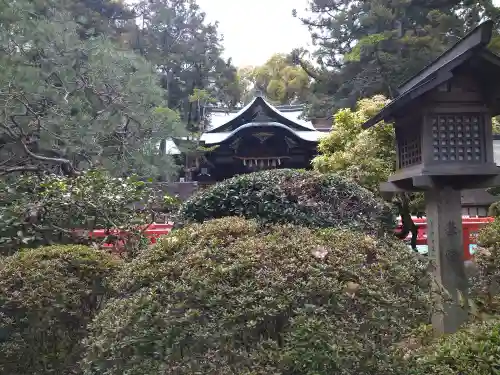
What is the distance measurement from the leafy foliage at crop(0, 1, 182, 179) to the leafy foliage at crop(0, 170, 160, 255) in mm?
1638

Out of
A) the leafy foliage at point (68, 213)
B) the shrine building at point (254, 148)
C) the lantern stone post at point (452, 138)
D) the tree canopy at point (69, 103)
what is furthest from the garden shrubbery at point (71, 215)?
the shrine building at point (254, 148)

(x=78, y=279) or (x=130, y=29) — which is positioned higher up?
(x=130, y=29)

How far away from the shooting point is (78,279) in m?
2.62

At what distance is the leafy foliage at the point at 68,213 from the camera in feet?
12.5

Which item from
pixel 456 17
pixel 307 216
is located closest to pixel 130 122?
pixel 307 216

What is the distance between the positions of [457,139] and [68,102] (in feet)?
19.8

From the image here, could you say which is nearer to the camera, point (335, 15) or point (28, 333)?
point (28, 333)

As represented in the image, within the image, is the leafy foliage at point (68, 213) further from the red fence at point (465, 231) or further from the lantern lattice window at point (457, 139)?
the lantern lattice window at point (457, 139)

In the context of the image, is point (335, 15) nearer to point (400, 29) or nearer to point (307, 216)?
point (400, 29)

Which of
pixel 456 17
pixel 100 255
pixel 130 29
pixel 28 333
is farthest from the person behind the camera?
pixel 130 29

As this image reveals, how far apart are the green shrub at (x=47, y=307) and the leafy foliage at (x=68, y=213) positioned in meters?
0.96

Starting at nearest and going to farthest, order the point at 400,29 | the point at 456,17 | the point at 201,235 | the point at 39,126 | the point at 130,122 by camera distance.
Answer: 1. the point at 201,235
2. the point at 39,126
3. the point at 130,122
4. the point at 456,17
5. the point at 400,29

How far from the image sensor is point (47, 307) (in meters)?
2.49

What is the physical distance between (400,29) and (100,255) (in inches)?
586
